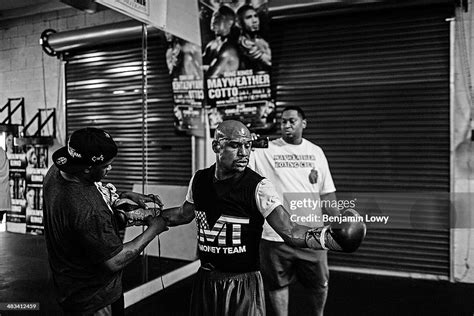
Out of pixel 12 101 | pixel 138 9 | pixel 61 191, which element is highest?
pixel 138 9

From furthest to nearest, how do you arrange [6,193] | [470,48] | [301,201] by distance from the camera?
[470,48], [301,201], [6,193]

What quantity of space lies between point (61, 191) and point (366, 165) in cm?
372

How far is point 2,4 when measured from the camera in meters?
2.89

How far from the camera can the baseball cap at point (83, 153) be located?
1912 millimetres

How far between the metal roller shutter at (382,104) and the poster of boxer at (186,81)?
0.92m

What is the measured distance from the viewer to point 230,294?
215 cm

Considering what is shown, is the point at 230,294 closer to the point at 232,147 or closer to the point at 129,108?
the point at 232,147

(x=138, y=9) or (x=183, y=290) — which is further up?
(x=138, y=9)

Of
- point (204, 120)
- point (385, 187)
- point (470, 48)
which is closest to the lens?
point (470, 48)

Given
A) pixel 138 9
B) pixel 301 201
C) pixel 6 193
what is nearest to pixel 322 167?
pixel 301 201

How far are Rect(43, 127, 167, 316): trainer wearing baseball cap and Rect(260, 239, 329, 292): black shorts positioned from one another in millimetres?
1434

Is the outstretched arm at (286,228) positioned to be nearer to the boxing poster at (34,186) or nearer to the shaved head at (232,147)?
the shaved head at (232,147)

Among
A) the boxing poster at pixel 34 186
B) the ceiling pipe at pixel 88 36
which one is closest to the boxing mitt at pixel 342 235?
the boxing poster at pixel 34 186

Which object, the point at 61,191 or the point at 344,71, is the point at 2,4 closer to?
the point at 61,191
